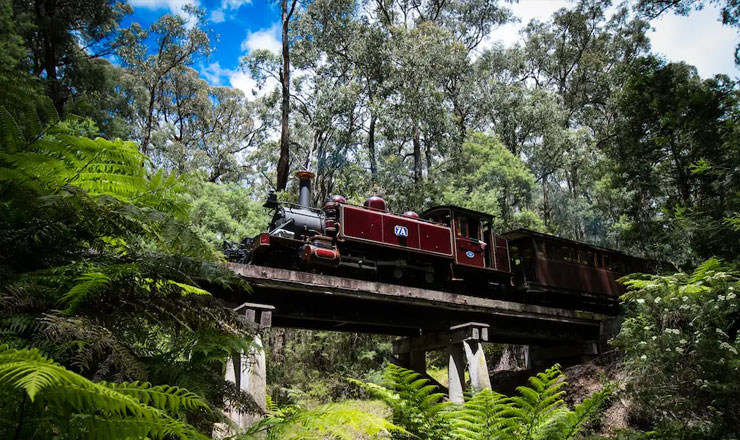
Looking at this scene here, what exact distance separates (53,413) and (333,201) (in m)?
11.5

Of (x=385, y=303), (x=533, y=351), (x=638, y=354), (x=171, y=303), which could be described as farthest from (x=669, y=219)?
(x=171, y=303)

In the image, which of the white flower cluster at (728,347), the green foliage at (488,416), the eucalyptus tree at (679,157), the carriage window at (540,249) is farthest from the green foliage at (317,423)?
the carriage window at (540,249)

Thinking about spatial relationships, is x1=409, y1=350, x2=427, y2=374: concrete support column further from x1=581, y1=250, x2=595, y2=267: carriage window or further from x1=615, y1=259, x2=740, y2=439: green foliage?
x1=581, y1=250, x2=595, y2=267: carriage window

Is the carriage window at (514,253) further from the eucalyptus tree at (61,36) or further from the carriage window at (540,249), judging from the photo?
the eucalyptus tree at (61,36)

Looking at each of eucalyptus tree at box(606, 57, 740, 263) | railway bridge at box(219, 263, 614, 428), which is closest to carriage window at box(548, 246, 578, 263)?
railway bridge at box(219, 263, 614, 428)

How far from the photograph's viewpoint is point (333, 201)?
12508mm

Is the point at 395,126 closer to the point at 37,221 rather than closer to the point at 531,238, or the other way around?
the point at 531,238

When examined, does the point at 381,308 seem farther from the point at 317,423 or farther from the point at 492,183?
the point at 492,183

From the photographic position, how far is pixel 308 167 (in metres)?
28.6

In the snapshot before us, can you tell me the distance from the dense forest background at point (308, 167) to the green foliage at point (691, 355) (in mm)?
40

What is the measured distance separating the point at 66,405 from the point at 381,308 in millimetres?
9118

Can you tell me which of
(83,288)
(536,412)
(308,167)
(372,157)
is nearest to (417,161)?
(372,157)

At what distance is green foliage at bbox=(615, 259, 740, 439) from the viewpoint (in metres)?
6.14

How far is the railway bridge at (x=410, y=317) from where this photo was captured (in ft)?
26.5
